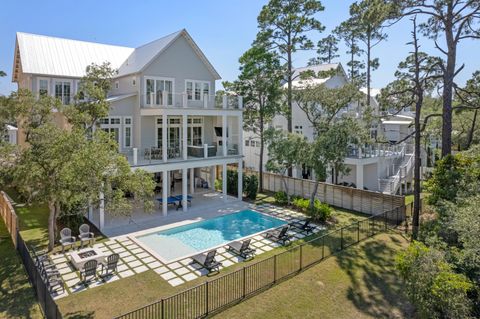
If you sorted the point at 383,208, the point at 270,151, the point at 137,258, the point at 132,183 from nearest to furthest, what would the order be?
the point at 132,183 → the point at 137,258 → the point at 383,208 → the point at 270,151

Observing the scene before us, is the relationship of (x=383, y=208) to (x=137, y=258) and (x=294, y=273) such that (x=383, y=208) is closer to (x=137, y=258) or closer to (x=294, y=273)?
(x=294, y=273)

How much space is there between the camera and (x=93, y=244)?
1566cm

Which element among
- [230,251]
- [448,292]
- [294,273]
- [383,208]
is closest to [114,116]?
[230,251]

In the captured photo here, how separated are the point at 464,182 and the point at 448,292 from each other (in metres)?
7.34

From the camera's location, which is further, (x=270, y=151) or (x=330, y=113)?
(x=330, y=113)

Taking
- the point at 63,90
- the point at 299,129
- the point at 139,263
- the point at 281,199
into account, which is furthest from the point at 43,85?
the point at 299,129

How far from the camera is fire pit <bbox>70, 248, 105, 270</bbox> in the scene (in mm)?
12906

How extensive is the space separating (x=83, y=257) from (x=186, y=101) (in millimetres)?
11957

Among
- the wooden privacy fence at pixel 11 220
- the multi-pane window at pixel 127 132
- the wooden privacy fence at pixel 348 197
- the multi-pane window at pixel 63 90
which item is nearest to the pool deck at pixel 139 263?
the wooden privacy fence at pixel 11 220

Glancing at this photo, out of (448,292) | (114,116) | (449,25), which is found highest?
(449,25)

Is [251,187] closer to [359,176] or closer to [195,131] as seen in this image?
[195,131]

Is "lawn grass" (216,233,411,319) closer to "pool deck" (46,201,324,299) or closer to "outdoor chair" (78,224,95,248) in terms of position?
"pool deck" (46,201,324,299)

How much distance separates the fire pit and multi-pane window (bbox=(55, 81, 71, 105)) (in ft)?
46.7

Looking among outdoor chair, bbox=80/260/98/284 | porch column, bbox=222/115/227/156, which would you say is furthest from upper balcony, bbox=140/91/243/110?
outdoor chair, bbox=80/260/98/284
